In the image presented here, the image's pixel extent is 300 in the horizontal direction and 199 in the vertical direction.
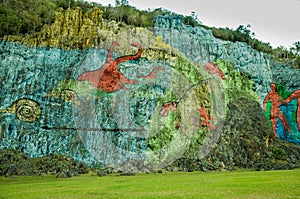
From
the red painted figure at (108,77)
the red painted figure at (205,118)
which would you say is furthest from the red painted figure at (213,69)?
the red painted figure at (108,77)

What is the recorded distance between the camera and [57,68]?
3419 centimetres

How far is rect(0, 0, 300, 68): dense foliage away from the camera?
37.5m

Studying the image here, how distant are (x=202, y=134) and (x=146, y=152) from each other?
21.7 ft

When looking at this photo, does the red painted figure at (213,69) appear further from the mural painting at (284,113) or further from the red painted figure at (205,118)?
the mural painting at (284,113)

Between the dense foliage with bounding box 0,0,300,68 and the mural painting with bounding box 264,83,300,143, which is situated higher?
the dense foliage with bounding box 0,0,300,68

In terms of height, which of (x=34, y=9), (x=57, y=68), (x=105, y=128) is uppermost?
(x=34, y=9)

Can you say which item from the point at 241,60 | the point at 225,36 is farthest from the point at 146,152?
the point at 225,36

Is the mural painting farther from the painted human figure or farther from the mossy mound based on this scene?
the mossy mound

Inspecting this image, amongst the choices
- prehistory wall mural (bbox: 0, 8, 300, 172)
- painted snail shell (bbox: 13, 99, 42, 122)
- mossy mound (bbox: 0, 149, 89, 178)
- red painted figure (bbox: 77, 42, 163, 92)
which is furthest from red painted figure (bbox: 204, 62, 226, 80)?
painted snail shell (bbox: 13, 99, 42, 122)

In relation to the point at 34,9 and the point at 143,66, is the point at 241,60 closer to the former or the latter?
the point at 143,66

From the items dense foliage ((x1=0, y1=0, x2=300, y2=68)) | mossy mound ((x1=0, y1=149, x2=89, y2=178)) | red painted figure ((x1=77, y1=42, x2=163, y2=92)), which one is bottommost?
mossy mound ((x1=0, y1=149, x2=89, y2=178))

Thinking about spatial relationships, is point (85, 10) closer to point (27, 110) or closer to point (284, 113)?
point (27, 110)

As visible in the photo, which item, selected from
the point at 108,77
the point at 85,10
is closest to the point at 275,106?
the point at 108,77

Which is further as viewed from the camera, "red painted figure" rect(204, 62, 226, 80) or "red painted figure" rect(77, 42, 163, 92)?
"red painted figure" rect(204, 62, 226, 80)
